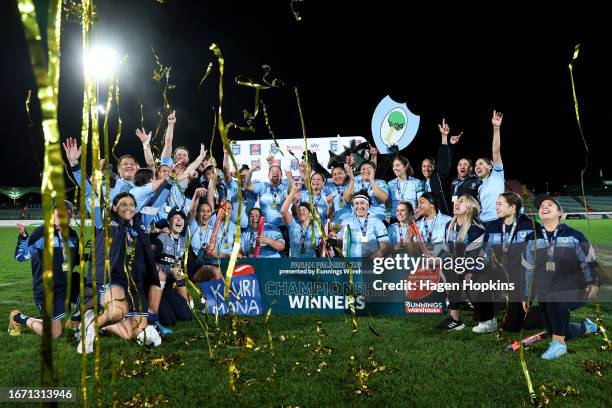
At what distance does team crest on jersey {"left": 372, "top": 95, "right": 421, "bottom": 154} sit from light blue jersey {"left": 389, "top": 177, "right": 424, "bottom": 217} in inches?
159

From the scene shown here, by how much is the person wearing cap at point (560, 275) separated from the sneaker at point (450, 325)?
104 cm

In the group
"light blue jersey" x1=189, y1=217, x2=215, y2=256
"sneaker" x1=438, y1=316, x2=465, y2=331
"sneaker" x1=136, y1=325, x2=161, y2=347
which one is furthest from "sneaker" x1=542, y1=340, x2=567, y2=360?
"light blue jersey" x1=189, y1=217, x2=215, y2=256

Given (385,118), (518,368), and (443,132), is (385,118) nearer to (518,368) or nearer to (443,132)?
(443,132)

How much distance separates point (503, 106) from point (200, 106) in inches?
869

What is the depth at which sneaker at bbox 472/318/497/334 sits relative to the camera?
548cm

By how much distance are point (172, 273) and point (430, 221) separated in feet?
13.0

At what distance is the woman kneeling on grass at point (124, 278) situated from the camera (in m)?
4.74

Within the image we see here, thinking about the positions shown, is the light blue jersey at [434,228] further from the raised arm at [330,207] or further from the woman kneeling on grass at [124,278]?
the woman kneeling on grass at [124,278]

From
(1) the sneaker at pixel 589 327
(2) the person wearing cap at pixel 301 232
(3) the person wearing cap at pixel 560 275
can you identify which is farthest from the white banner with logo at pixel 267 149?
(3) the person wearing cap at pixel 560 275

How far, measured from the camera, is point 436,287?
627cm

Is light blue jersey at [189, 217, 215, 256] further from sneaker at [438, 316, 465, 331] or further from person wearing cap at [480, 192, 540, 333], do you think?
person wearing cap at [480, 192, 540, 333]

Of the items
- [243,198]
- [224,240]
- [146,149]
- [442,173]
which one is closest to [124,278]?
[224,240]

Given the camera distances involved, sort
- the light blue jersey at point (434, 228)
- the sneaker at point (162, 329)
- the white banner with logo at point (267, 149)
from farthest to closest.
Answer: the white banner with logo at point (267, 149) → the light blue jersey at point (434, 228) → the sneaker at point (162, 329)

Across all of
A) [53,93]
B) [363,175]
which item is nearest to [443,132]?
[363,175]
